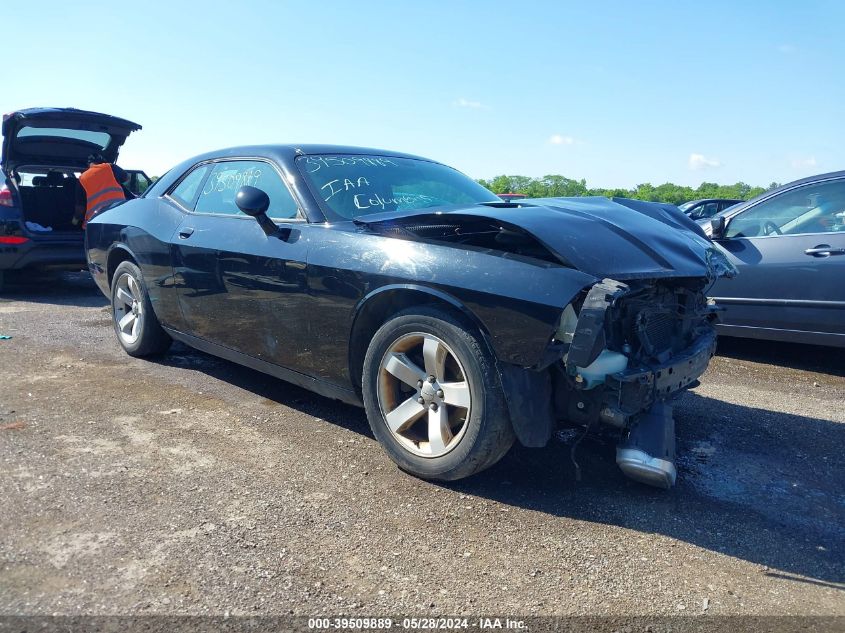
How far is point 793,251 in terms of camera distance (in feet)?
17.1

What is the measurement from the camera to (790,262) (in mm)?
5207

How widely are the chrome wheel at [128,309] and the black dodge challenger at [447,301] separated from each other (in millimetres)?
791

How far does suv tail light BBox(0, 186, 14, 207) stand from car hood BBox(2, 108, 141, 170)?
0.49 metres

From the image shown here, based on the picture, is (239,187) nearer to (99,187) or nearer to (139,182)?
(99,187)

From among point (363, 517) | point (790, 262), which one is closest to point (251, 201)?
point (363, 517)

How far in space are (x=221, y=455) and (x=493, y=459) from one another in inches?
54.1

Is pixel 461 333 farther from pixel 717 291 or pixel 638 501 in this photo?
pixel 717 291

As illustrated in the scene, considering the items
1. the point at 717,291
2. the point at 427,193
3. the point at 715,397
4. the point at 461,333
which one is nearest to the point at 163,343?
the point at 427,193

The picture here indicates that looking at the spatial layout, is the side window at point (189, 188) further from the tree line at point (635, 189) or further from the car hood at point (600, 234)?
the tree line at point (635, 189)

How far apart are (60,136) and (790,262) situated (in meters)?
8.01

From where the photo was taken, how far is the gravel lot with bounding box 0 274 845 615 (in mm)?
2311

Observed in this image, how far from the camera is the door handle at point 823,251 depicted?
5.01 m

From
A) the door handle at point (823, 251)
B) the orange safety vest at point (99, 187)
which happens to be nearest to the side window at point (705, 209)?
the door handle at point (823, 251)

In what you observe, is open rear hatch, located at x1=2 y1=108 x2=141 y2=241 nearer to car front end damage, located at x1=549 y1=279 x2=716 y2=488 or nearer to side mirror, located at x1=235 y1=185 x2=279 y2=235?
side mirror, located at x1=235 y1=185 x2=279 y2=235
